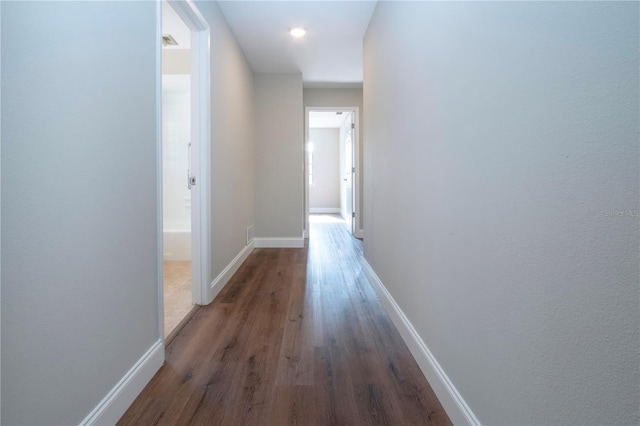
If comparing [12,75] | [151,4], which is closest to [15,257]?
[12,75]

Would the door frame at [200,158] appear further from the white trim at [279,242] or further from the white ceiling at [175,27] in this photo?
the white trim at [279,242]

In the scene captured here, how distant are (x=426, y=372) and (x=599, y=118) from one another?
1.24 metres

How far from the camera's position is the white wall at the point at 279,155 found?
4340mm

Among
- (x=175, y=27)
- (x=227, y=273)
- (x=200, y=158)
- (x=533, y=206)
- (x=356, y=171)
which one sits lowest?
(x=227, y=273)

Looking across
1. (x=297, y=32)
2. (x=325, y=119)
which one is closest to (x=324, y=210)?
(x=325, y=119)

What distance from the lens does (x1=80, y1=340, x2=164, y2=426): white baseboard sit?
1.07m

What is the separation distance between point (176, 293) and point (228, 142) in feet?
4.60

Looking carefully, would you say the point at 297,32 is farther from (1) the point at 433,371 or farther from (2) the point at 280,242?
(1) the point at 433,371

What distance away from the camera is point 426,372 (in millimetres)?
1418

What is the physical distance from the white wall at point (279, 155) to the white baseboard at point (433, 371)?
99.7 inches

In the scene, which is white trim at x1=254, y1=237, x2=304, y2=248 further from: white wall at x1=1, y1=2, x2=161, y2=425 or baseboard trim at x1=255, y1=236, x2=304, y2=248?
white wall at x1=1, y1=2, x2=161, y2=425

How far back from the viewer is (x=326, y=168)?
31.3 feet

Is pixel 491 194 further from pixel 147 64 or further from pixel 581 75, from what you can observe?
pixel 147 64

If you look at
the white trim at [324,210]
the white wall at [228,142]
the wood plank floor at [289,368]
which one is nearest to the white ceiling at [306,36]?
the white wall at [228,142]
